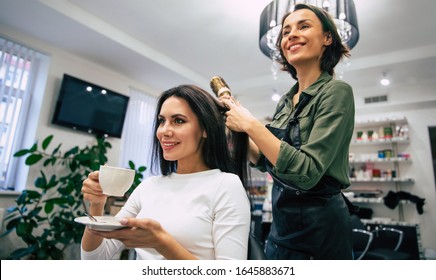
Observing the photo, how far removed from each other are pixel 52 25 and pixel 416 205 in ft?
15.9

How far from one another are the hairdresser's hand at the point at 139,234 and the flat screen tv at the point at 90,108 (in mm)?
2947

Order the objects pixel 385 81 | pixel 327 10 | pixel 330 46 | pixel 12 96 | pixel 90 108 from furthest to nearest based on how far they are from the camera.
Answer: pixel 385 81 → pixel 90 108 → pixel 12 96 → pixel 327 10 → pixel 330 46

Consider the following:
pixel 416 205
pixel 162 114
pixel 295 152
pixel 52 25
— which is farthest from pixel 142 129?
pixel 416 205

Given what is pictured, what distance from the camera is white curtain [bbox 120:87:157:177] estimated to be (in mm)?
3836

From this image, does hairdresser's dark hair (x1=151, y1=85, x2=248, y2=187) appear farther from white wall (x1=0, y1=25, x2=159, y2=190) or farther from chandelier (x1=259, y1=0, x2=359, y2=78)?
white wall (x1=0, y1=25, x2=159, y2=190)

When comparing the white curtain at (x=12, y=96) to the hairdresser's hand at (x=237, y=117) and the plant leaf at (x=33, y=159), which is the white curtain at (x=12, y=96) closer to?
the plant leaf at (x=33, y=159)

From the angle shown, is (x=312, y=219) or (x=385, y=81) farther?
(x=385, y=81)

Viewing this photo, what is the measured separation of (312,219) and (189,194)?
0.37 meters

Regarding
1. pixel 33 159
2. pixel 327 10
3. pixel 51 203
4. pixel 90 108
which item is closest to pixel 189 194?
pixel 327 10

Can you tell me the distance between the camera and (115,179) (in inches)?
25.3

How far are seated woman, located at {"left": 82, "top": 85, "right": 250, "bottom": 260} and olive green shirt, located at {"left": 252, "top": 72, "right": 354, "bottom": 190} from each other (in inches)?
7.0

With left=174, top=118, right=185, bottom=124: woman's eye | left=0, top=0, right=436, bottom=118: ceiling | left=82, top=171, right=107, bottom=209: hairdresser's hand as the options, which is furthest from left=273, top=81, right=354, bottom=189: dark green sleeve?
left=0, top=0, right=436, bottom=118: ceiling

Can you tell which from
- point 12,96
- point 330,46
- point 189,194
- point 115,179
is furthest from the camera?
point 12,96

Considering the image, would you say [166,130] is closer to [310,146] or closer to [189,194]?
[189,194]
